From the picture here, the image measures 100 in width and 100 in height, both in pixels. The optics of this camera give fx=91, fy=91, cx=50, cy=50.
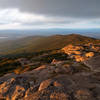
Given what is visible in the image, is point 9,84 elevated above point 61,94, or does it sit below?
below

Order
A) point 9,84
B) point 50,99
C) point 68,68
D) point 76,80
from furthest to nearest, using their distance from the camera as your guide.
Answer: point 68,68 → point 9,84 → point 76,80 → point 50,99

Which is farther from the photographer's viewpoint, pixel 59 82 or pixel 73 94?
pixel 59 82

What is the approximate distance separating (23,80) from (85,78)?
21905 mm

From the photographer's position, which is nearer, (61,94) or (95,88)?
(61,94)

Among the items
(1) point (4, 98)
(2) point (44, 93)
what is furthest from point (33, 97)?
(1) point (4, 98)

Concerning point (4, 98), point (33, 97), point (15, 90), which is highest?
point (33, 97)

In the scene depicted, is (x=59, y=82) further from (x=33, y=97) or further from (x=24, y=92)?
(x=24, y=92)

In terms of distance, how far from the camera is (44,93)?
2364cm

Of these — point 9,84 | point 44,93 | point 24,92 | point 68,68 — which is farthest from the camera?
point 68,68

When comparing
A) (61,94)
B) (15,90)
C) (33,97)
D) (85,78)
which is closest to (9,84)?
(15,90)

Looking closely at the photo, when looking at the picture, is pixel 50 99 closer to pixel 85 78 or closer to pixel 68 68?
pixel 85 78

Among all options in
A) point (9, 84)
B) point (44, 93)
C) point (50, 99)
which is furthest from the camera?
point (9, 84)

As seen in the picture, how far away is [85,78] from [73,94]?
399 inches

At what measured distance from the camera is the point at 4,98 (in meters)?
27.8
